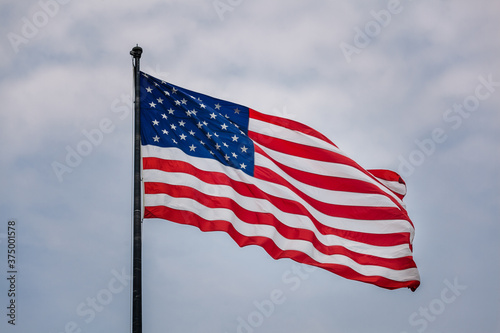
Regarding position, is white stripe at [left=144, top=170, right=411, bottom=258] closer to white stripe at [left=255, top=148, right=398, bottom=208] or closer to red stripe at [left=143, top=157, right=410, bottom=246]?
red stripe at [left=143, top=157, right=410, bottom=246]

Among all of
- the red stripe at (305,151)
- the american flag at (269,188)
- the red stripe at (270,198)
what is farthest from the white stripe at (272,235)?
the red stripe at (305,151)

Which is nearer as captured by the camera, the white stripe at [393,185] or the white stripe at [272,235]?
the white stripe at [272,235]

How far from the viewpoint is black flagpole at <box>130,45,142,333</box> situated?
12281 millimetres

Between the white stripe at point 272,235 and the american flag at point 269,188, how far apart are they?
0.02 m

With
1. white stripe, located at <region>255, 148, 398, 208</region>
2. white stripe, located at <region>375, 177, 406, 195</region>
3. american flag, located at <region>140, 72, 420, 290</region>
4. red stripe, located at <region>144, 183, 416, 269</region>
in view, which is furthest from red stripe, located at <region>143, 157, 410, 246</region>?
white stripe, located at <region>375, 177, 406, 195</region>

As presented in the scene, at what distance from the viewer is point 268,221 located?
15969mm

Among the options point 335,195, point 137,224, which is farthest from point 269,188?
point 137,224

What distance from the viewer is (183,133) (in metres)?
16.0

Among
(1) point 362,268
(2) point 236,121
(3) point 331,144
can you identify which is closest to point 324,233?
(1) point 362,268

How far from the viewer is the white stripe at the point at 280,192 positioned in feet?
51.0

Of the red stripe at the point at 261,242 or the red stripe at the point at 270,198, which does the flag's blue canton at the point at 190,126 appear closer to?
the red stripe at the point at 270,198

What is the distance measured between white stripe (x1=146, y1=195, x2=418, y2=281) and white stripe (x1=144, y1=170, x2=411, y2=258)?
35cm

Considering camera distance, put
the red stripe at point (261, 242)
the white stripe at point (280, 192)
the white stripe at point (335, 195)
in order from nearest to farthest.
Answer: the red stripe at point (261, 242), the white stripe at point (280, 192), the white stripe at point (335, 195)

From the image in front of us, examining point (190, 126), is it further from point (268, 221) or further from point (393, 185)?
point (393, 185)
